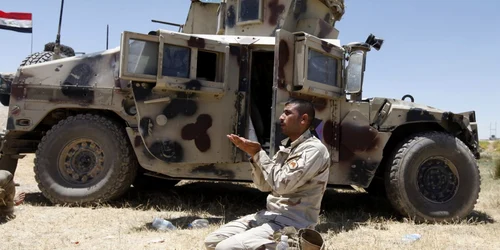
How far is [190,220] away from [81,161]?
169 centimetres

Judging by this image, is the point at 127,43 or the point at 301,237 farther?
the point at 127,43

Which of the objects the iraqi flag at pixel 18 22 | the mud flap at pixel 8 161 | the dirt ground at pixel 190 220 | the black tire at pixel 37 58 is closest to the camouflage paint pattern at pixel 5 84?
the black tire at pixel 37 58

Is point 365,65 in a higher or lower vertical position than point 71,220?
higher

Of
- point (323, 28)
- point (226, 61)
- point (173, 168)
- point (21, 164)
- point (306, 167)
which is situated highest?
point (323, 28)

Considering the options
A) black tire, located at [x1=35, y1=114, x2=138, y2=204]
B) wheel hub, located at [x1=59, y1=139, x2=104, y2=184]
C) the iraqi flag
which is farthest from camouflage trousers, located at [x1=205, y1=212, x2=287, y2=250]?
the iraqi flag

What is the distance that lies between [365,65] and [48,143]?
3929 millimetres

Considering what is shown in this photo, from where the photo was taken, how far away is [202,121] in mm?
5414

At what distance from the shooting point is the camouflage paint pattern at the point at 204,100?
5172 mm

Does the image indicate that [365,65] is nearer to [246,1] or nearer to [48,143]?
[246,1]

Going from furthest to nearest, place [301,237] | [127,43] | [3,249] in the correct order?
1. [127,43]
2. [3,249]
3. [301,237]

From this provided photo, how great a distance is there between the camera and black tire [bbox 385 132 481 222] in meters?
5.46

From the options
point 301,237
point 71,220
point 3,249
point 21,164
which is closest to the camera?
point 301,237

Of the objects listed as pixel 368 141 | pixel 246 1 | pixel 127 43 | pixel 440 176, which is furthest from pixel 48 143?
pixel 440 176

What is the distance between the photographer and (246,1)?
654cm
